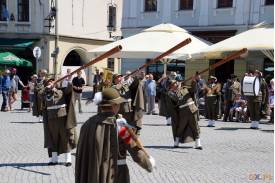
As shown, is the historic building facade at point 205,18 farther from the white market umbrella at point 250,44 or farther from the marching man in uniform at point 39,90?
the marching man in uniform at point 39,90

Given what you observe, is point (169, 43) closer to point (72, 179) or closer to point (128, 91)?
point (128, 91)

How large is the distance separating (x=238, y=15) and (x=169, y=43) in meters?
10.2

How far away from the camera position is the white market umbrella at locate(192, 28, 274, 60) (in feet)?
45.1

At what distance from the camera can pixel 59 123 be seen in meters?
9.02

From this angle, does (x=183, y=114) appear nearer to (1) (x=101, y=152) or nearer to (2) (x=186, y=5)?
(1) (x=101, y=152)

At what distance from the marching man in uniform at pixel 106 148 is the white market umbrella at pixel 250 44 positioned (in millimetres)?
9373

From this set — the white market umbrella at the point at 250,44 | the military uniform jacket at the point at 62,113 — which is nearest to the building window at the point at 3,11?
the white market umbrella at the point at 250,44

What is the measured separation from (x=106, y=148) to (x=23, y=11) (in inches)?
1242

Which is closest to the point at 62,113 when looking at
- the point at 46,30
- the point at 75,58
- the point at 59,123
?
the point at 59,123

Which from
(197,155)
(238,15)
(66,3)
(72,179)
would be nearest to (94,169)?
(72,179)

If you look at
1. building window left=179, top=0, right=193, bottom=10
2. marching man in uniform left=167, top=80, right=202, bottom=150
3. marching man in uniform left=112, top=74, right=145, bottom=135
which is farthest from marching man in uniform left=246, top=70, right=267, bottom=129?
building window left=179, top=0, right=193, bottom=10

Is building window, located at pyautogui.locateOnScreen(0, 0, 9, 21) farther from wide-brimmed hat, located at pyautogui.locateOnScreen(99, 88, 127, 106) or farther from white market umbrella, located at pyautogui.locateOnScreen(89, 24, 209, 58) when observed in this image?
wide-brimmed hat, located at pyautogui.locateOnScreen(99, 88, 127, 106)

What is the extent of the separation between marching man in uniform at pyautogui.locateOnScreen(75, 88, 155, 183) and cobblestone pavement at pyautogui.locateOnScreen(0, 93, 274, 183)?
111 inches

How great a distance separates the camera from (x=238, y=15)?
81.3 feet
